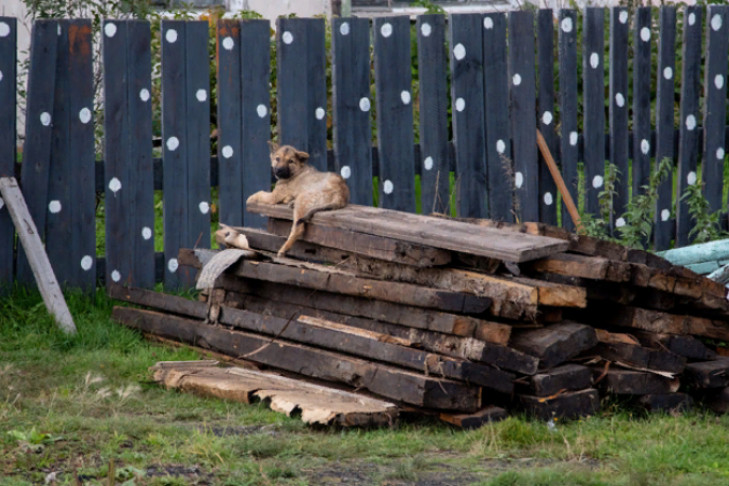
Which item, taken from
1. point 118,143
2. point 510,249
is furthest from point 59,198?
point 510,249

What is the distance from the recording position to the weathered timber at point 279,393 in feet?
17.2

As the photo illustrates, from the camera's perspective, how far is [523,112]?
8.73 metres

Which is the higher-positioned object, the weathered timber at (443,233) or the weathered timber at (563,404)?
the weathered timber at (443,233)

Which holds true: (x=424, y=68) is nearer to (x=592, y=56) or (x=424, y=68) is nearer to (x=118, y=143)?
(x=592, y=56)

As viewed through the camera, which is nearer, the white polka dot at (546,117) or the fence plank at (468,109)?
the fence plank at (468,109)

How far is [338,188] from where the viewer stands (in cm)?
661

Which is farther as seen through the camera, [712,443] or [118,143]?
[118,143]

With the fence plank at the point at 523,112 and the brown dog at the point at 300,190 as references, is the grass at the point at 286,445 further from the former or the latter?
the fence plank at the point at 523,112

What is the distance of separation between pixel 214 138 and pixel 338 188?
12.3 ft

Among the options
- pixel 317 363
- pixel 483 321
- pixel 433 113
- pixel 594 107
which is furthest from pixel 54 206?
pixel 594 107

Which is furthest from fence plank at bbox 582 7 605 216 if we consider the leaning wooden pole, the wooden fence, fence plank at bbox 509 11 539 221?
fence plank at bbox 509 11 539 221

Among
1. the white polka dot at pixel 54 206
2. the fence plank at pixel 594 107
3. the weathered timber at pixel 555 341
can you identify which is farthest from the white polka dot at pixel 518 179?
the white polka dot at pixel 54 206

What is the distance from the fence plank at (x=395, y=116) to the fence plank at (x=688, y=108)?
108 inches

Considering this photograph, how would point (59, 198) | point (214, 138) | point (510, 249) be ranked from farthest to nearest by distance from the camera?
point (214, 138)
point (59, 198)
point (510, 249)
